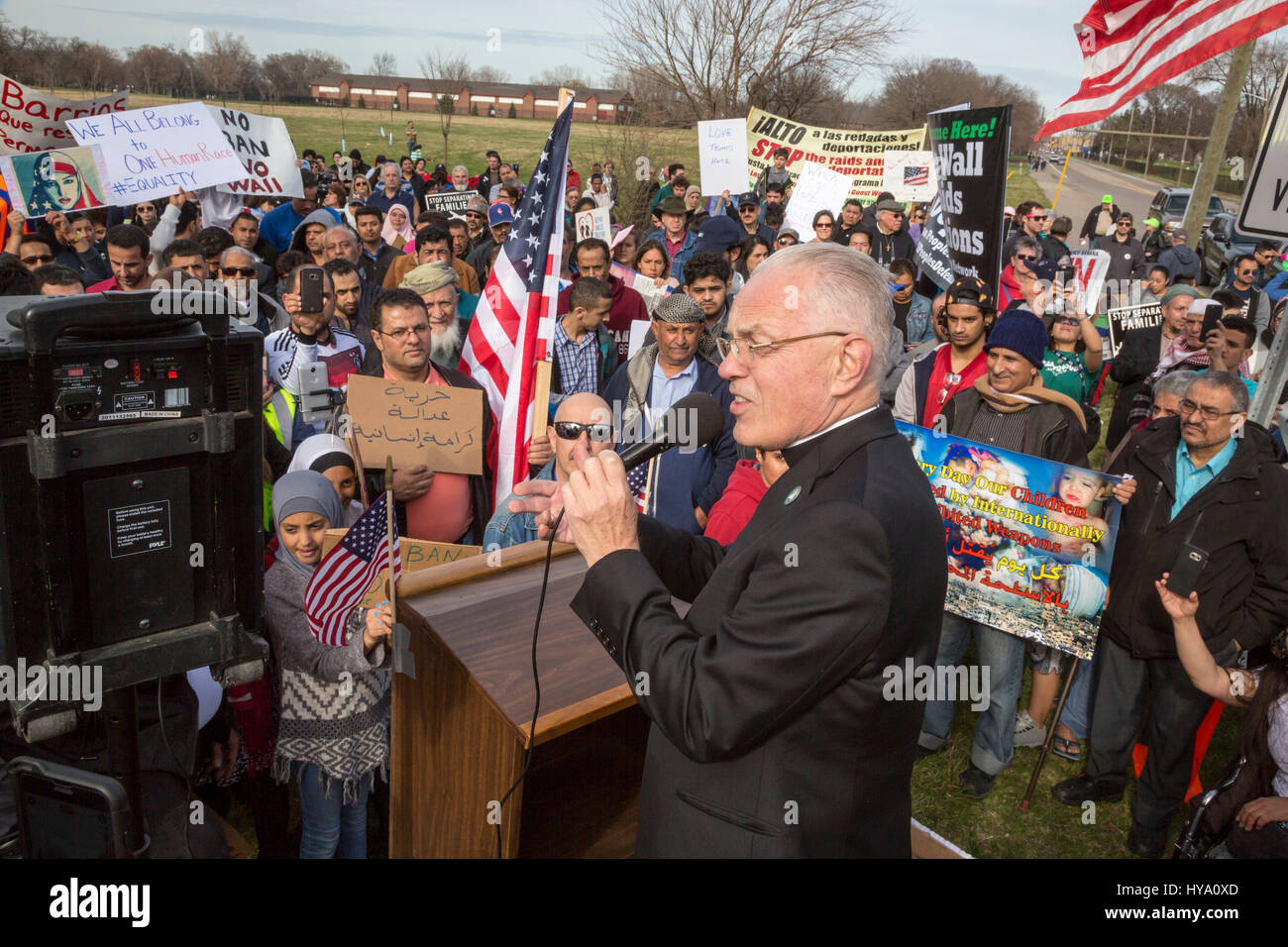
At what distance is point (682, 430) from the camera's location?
206cm

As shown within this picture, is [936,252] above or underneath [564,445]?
above

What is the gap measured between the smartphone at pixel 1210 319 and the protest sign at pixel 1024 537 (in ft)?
10.2

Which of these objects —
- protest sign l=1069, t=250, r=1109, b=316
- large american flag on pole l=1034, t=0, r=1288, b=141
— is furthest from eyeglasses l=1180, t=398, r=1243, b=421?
protest sign l=1069, t=250, r=1109, b=316

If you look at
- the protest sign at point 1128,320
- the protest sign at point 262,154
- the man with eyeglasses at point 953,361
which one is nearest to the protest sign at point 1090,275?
the protest sign at point 1128,320

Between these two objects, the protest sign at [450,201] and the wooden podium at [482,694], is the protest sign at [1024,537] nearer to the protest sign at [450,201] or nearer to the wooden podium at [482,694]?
the wooden podium at [482,694]

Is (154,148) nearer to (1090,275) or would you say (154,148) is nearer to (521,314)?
(521,314)

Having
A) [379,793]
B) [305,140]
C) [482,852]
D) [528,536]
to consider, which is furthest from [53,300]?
[305,140]

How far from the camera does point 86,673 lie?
6.37 ft

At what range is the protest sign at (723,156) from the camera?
10969 mm

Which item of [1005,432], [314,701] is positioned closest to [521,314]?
[314,701]

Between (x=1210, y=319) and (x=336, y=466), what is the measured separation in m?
5.90

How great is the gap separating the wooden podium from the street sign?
10.2ft

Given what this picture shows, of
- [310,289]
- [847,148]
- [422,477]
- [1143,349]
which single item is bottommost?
[422,477]

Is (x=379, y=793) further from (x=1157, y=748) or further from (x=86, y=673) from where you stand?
(x=1157, y=748)
